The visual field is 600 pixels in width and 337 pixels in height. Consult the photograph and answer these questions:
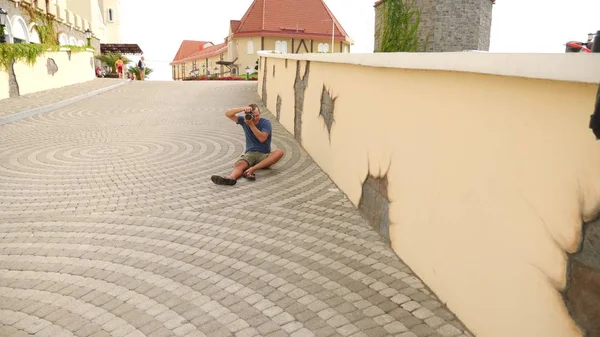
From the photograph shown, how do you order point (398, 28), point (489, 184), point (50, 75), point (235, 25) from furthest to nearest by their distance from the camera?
1. point (235, 25)
2. point (398, 28)
3. point (50, 75)
4. point (489, 184)

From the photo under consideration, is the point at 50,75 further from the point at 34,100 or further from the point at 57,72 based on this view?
the point at 34,100

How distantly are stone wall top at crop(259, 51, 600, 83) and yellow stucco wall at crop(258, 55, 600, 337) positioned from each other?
2.9 inches

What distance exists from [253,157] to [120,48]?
1976 inches

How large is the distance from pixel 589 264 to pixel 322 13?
4955cm

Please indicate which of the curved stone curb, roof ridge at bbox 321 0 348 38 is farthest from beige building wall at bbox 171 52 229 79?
the curved stone curb

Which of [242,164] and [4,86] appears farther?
[4,86]

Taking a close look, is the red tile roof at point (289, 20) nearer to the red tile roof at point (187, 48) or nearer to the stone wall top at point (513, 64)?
the red tile roof at point (187, 48)

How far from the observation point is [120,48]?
51.9 meters

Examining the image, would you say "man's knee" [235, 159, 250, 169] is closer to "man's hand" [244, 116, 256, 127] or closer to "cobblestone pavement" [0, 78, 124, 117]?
"man's hand" [244, 116, 256, 127]

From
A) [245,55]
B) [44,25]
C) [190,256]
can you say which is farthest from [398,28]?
[245,55]

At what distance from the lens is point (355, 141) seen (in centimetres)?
573

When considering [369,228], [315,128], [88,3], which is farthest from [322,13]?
[369,228]

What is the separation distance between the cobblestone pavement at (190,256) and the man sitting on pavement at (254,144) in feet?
0.75

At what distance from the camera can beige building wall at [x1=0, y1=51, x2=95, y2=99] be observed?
56.3 ft
